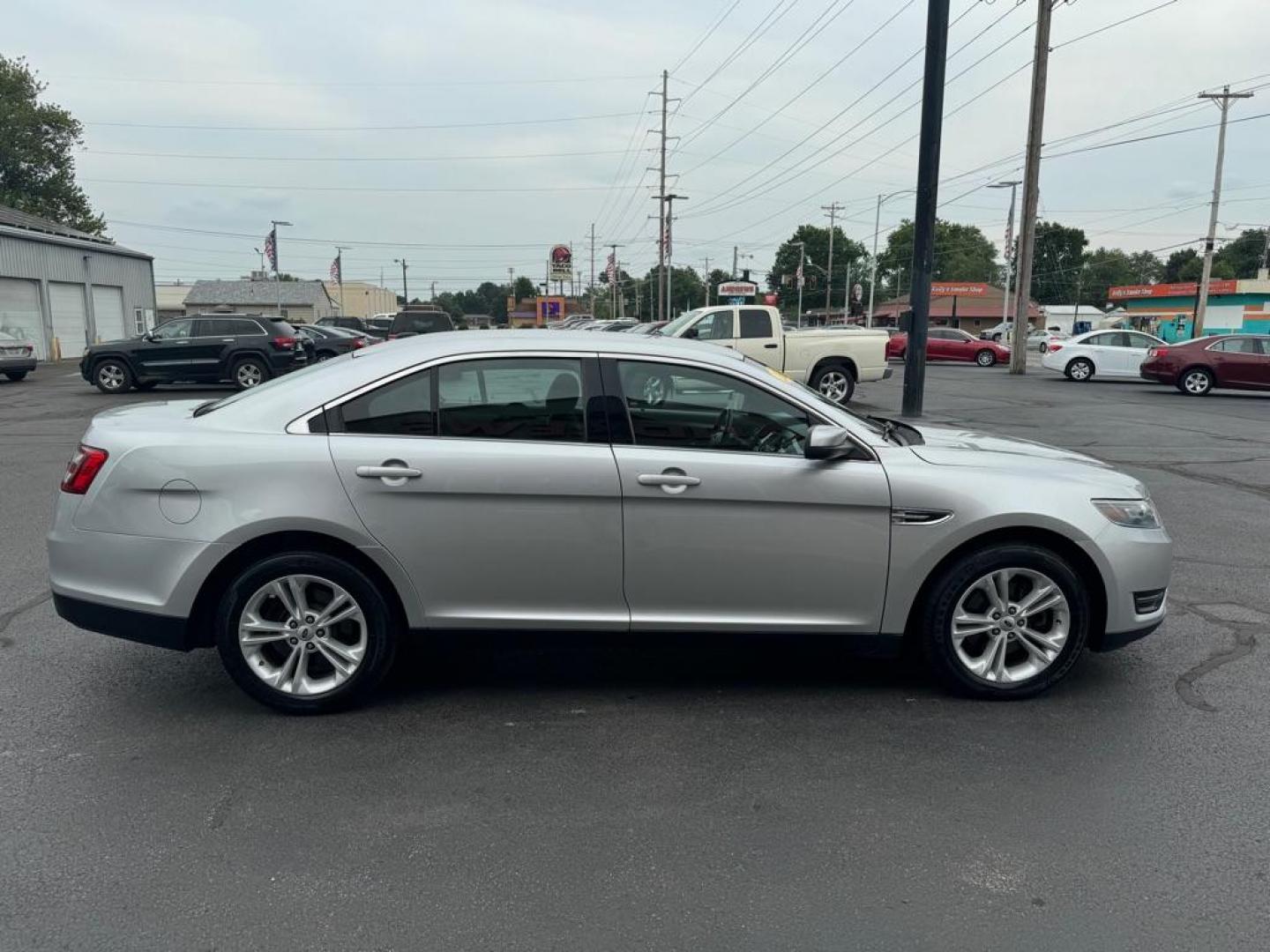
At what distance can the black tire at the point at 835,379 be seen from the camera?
17.6 meters

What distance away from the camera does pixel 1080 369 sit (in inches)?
1040

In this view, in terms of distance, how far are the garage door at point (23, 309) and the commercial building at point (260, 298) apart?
174 feet

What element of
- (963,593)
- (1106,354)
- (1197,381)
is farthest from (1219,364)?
(963,593)

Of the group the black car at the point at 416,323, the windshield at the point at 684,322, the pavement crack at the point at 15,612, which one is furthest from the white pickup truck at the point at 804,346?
the black car at the point at 416,323

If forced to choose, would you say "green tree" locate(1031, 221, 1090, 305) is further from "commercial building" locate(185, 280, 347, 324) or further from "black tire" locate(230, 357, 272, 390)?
"black tire" locate(230, 357, 272, 390)

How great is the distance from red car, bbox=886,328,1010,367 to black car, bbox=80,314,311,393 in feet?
76.8

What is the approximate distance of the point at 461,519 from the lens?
155 inches

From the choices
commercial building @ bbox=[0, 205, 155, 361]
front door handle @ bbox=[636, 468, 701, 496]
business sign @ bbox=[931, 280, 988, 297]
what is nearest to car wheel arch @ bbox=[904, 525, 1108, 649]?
front door handle @ bbox=[636, 468, 701, 496]

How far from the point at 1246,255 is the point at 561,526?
144 metres

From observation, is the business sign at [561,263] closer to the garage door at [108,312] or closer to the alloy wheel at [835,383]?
the garage door at [108,312]

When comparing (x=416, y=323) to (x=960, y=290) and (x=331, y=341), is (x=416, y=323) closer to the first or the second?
(x=331, y=341)

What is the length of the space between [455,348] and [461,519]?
0.80m

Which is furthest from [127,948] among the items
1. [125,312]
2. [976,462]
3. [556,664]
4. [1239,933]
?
[125,312]

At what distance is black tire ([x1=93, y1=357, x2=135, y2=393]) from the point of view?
19.6 meters
